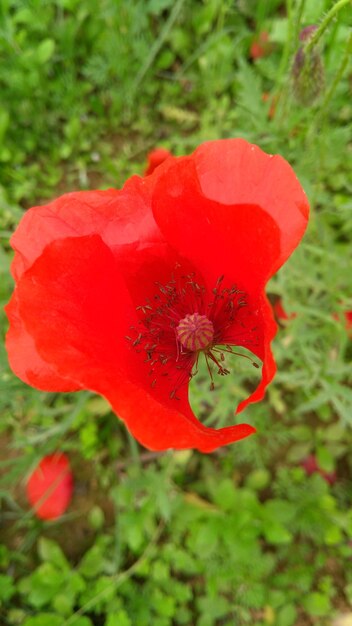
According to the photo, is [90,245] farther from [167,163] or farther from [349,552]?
[349,552]

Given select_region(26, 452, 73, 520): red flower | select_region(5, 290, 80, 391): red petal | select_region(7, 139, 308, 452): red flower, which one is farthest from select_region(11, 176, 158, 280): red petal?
select_region(26, 452, 73, 520): red flower

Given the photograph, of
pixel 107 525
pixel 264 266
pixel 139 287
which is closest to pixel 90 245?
pixel 139 287

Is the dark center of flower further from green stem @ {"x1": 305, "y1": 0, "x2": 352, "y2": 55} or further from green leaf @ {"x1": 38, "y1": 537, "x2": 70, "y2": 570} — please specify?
green leaf @ {"x1": 38, "y1": 537, "x2": 70, "y2": 570}

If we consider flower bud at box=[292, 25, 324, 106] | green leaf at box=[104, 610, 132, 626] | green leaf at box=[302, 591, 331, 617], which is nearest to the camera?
flower bud at box=[292, 25, 324, 106]

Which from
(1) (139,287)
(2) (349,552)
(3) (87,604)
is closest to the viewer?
(1) (139,287)

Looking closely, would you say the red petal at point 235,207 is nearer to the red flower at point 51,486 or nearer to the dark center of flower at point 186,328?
the dark center of flower at point 186,328

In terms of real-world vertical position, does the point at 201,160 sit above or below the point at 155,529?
above

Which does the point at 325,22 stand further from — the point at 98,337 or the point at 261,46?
the point at 261,46
